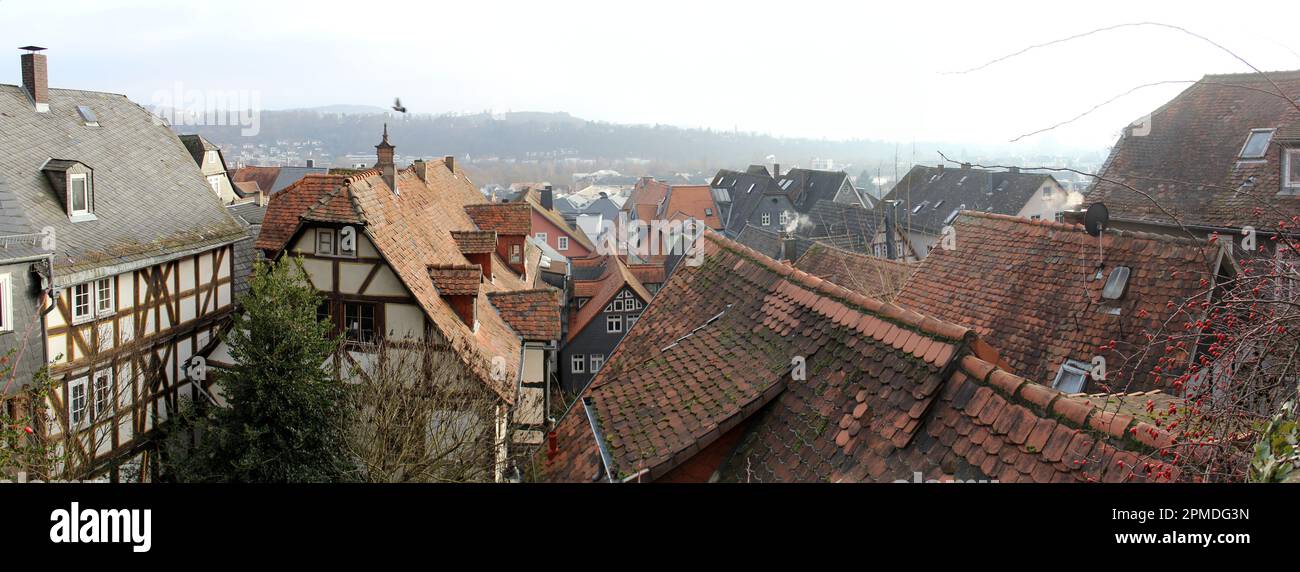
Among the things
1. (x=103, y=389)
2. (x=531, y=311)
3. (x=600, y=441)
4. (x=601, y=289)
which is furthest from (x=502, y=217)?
(x=600, y=441)

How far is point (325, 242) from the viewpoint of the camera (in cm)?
1808

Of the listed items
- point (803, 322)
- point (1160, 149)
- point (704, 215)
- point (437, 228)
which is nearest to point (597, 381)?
point (803, 322)

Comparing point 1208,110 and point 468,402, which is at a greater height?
point 1208,110

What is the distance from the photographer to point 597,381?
10.7 meters

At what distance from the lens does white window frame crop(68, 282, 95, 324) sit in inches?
666

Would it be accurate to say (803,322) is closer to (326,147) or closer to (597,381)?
(597,381)

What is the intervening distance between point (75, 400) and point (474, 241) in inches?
387

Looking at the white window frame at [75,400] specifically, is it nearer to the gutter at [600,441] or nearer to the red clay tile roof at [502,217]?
the gutter at [600,441]

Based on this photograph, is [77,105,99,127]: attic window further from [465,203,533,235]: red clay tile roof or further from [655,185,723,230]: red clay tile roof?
[655,185,723,230]: red clay tile roof

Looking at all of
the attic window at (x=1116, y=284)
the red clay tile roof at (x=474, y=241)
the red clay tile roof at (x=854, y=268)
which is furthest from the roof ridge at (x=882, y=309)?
the red clay tile roof at (x=474, y=241)

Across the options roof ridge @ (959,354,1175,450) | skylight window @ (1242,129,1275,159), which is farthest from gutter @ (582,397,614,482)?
skylight window @ (1242,129,1275,159)

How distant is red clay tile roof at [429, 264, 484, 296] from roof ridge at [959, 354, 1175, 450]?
43.6 ft

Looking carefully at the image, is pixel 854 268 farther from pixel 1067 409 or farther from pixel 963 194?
pixel 963 194
